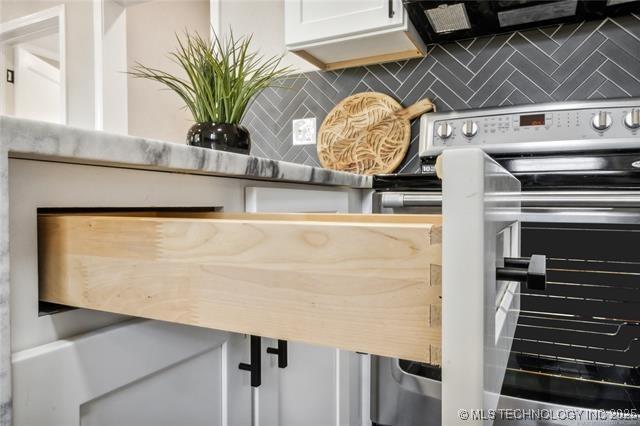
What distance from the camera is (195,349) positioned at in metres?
0.68

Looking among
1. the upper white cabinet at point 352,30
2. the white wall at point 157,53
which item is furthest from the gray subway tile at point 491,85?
the white wall at point 157,53

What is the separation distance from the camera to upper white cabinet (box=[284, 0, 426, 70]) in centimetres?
159

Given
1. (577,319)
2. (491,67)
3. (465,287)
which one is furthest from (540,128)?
(465,287)

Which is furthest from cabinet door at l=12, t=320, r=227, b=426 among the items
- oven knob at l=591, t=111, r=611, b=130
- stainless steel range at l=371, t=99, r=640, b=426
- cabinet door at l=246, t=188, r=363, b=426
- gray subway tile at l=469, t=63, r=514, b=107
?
gray subway tile at l=469, t=63, r=514, b=107

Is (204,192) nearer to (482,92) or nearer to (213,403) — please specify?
(213,403)

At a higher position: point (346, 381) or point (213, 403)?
point (213, 403)

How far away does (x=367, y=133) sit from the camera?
1922mm

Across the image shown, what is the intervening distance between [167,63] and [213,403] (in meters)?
3.02

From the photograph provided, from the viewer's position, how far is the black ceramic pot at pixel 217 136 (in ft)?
3.36

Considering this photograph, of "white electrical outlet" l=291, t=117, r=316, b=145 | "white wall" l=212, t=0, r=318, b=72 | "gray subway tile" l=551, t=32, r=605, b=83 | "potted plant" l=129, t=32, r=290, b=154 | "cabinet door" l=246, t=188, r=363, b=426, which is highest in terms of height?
"white wall" l=212, t=0, r=318, b=72

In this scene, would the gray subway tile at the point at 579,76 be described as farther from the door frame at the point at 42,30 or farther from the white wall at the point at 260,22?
the door frame at the point at 42,30

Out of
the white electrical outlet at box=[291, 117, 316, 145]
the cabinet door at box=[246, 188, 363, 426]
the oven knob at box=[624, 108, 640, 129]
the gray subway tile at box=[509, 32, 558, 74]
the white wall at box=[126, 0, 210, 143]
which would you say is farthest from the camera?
the white wall at box=[126, 0, 210, 143]

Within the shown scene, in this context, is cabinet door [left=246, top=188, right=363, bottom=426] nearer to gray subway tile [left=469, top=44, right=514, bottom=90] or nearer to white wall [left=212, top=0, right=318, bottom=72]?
gray subway tile [left=469, top=44, right=514, bottom=90]

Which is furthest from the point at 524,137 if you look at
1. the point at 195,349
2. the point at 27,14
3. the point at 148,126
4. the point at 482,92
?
the point at 27,14
